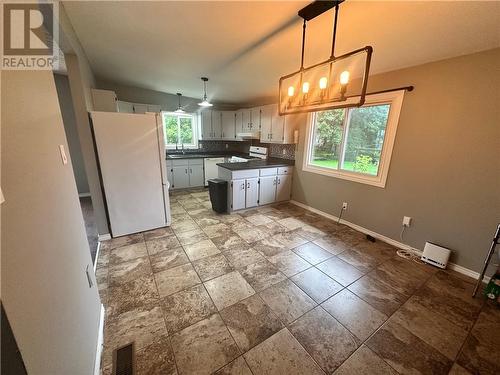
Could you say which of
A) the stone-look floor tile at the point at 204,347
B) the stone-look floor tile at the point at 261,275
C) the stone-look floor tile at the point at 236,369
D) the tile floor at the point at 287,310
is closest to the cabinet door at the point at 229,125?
the tile floor at the point at 287,310

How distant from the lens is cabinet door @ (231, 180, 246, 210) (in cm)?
380

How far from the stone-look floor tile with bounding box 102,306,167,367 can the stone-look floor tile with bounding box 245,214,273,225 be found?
2.10 m

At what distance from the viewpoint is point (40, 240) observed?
0.81 meters

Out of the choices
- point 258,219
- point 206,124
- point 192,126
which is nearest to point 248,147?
point 206,124

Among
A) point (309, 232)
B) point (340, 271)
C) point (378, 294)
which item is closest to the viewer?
point (378, 294)

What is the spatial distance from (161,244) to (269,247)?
1568 mm

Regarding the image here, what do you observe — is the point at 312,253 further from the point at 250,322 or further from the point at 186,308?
the point at 186,308

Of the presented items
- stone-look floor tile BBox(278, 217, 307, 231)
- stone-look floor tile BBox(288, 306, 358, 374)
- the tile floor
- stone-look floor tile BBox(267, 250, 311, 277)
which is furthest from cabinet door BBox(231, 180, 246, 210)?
stone-look floor tile BBox(288, 306, 358, 374)

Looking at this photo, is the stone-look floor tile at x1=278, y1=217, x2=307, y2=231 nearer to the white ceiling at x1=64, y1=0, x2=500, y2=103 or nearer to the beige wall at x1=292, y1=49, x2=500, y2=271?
the beige wall at x1=292, y1=49, x2=500, y2=271

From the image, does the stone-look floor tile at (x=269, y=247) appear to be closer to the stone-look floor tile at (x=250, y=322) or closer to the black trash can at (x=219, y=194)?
the stone-look floor tile at (x=250, y=322)

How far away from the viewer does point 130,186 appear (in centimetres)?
284

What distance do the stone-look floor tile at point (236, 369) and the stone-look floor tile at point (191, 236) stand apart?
A: 5.63 ft

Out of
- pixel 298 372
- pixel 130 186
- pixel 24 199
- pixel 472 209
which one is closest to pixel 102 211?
pixel 130 186
